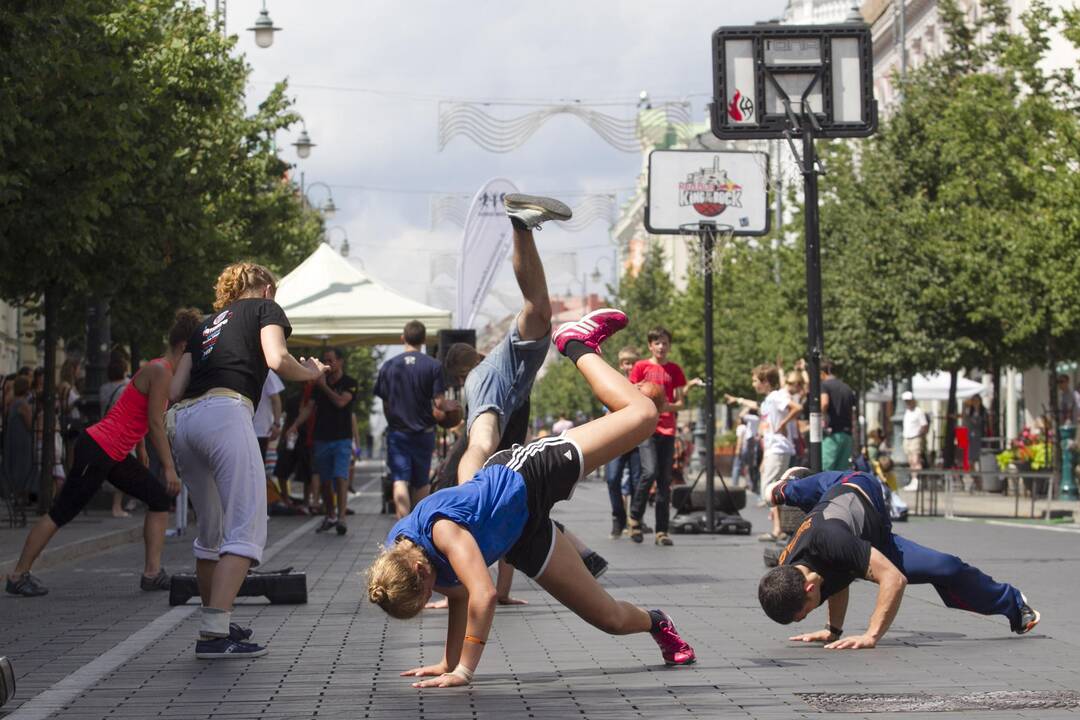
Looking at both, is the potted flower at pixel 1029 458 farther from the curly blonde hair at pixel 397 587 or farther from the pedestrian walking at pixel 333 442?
the curly blonde hair at pixel 397 587

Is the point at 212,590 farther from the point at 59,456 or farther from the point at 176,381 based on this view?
the point at 59,456

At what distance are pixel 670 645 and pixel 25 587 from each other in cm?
563

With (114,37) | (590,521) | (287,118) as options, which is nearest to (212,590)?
(114,37)

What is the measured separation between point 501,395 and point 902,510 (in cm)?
1394

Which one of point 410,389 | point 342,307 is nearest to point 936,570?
point 410,389

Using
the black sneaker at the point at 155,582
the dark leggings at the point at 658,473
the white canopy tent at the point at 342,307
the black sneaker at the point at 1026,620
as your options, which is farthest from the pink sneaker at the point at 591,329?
the white canopy tent at the point at 342,307

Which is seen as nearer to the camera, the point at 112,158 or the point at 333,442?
the point at 112,158

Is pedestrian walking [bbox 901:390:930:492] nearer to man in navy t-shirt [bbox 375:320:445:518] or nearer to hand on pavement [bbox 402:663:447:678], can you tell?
man in navy t-shirt [bbox 375:320:445:518]

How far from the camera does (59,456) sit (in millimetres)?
23578

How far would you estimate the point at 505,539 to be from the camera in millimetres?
7281

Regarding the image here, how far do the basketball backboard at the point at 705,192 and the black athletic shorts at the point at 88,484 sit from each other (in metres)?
10.1

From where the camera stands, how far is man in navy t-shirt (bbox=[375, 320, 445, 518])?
15359 millimetres

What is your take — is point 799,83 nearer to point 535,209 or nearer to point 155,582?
point 155,582

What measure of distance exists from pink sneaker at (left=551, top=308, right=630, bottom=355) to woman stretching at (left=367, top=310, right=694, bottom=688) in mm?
53
